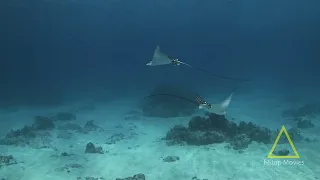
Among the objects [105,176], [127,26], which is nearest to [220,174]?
[105,176]

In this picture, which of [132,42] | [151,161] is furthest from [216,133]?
[132,42]

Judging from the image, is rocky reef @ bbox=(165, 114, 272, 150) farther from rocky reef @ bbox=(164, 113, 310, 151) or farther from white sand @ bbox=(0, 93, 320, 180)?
white sand @ bbox=(0, 93, 320, 180)

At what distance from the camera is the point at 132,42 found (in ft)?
631

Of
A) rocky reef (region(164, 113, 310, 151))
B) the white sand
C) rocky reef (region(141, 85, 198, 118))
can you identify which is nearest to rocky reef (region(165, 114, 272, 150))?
rocky reef (region(164, 113, 310, 151))

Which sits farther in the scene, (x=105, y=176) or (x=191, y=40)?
(x=191, y=40)

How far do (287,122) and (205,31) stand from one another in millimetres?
149846

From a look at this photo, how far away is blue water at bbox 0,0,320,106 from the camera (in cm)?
4978

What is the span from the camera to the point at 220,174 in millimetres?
10227

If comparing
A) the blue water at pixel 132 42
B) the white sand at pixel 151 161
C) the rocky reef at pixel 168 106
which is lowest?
the white sand at pixel 151 161

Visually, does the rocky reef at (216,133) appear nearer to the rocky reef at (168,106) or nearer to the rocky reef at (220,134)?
the rocky reef at (220,134)

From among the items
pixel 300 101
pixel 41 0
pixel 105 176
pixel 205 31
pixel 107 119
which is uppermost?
pixel 205 31

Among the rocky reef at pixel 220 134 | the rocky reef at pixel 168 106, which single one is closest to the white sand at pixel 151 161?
Answer: the rocky reef at pixel 220 134

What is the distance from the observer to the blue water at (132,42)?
49.8 m

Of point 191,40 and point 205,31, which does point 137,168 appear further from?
point 191,40
